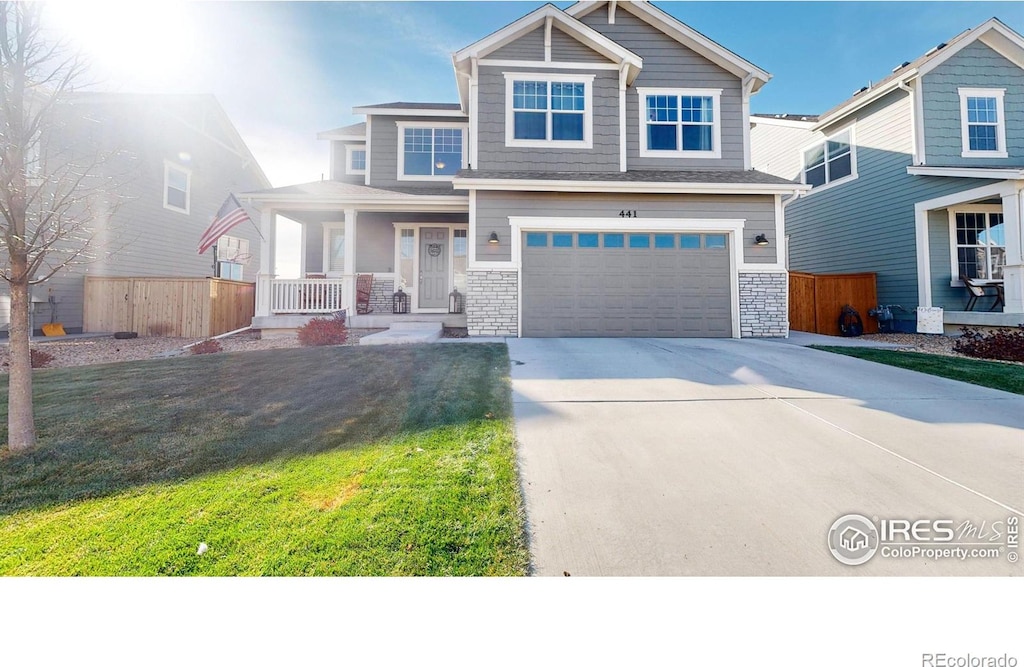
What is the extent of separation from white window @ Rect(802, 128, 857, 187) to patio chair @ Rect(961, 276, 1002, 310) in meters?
4.27

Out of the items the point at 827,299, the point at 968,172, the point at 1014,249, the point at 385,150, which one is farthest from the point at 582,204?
the point at 1014,249

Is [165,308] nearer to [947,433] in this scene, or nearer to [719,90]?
[947,433]

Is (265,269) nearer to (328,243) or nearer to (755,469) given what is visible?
(328,243)

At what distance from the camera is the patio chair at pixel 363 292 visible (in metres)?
11.2

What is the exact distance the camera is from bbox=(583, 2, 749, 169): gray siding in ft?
34.9

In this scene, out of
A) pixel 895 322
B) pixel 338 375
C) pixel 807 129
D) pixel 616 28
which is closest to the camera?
pixel 338 375

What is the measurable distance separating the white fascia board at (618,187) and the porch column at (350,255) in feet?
9.74

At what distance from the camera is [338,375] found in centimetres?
547

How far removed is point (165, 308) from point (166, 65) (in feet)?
26.2

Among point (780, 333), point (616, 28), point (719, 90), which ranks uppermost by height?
point (616, 28)

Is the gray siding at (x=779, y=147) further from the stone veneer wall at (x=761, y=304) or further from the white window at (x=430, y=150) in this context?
the white window at (x=430, y=150)

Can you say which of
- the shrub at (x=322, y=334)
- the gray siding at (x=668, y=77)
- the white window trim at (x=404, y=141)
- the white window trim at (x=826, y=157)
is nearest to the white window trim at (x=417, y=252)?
the white window trim at (x=404, y=141)
